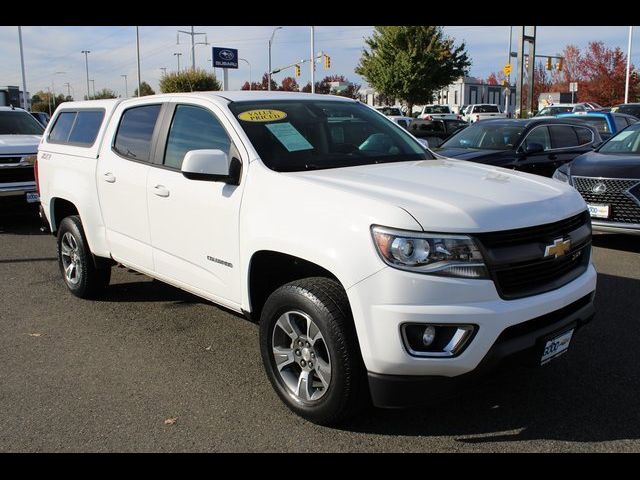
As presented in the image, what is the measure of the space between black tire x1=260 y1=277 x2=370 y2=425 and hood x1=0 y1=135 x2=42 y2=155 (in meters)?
7.60

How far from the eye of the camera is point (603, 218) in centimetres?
715

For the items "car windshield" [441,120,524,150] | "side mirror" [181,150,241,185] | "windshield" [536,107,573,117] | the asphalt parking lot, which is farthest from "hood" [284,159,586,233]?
"windshield" [536,107,573,117]

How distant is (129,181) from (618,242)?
6454 millimetres

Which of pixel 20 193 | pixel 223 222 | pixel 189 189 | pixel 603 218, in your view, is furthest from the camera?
pixel 20 193

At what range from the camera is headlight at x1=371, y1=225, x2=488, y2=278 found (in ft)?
9.40

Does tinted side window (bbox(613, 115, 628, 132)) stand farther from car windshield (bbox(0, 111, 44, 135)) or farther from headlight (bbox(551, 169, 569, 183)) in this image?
car windshield (bbox(0, 111, 44, 135))

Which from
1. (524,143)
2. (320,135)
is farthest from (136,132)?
(524,143)

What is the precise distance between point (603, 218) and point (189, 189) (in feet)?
17.2

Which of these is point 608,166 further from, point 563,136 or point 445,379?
point 445,379

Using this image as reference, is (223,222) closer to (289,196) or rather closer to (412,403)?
(289,196)

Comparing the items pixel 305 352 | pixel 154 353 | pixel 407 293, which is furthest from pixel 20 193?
pixel 407 293

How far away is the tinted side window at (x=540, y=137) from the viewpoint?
9.91 m

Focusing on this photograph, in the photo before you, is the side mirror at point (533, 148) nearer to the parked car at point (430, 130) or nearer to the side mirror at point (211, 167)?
the side mirror at point (211, 167)

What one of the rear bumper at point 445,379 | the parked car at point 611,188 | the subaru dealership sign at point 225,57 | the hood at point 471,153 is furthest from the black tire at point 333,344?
the subaru dealership sign at point 225,57
